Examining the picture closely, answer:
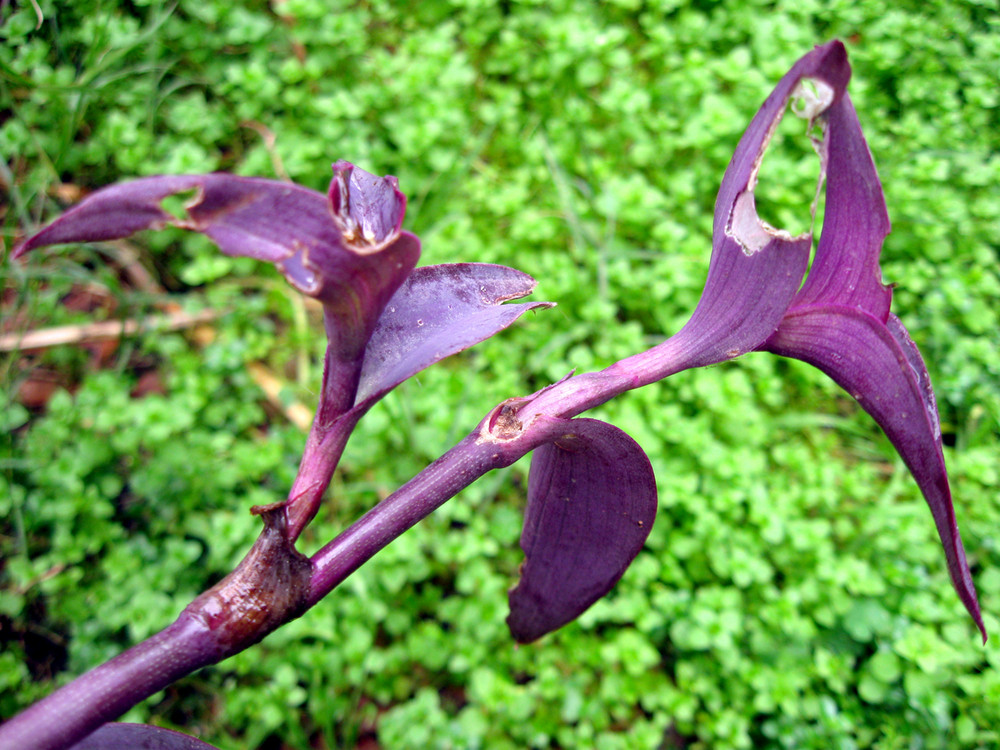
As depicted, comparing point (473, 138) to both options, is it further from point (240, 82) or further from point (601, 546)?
point (601, 546)

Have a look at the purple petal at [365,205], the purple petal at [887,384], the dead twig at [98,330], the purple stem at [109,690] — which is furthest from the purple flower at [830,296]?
the dead twig at [98,330]

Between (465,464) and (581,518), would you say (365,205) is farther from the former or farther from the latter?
(581,518)

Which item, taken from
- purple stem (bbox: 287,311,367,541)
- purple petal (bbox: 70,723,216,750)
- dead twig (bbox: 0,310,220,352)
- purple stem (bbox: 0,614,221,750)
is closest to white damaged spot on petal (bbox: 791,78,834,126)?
purple stem (bbox: 287,311,367,541)

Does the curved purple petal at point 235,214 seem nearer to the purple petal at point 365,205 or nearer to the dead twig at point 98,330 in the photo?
the purple petal at point 365,205

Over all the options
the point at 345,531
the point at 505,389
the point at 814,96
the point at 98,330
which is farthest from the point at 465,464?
the point at 98,330

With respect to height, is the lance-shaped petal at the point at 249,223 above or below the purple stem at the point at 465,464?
above

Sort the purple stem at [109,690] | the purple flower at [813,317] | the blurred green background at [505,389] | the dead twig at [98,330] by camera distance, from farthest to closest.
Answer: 1. the dead twig at [98,330]
2. the blurred green background at [505,389]
3. the purple flower at [813,317]
4. the purple stem at [109,690]

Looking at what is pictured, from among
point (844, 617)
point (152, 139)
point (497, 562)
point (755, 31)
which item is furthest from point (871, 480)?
point (152, 139)
